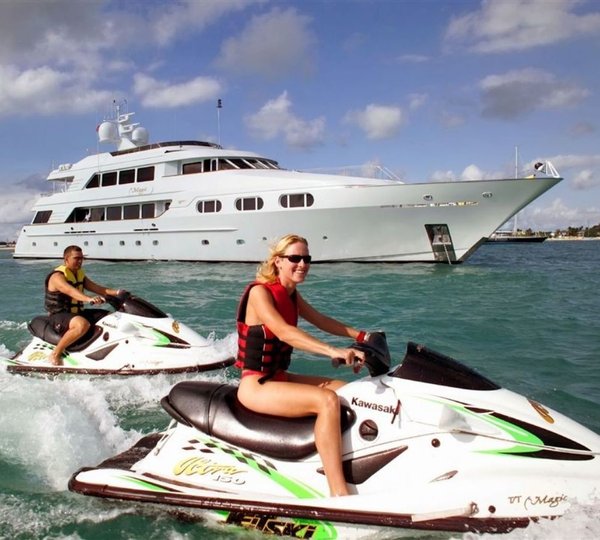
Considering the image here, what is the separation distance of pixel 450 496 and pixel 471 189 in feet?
61.9

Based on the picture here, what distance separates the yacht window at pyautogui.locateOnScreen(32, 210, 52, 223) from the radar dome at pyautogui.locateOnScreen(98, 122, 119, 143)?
198 inches

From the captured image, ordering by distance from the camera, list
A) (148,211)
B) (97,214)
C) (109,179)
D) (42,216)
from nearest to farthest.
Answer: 1. (148,211)
2. (109,179)
3. (97,214)
4. (42,216)

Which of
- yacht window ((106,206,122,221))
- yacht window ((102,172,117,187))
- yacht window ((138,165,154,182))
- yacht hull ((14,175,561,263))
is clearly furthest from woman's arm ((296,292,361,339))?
yacht window ((102,172,117,187))

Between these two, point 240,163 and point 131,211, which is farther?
point 131,211

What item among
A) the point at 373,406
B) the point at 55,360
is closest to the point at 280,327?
the point at 373,406

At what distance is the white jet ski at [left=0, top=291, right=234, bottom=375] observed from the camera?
6.00m

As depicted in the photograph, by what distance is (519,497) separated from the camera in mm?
2664

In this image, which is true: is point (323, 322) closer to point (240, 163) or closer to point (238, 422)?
point (238, 422)

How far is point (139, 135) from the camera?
3022 cm

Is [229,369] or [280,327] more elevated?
[280,327]

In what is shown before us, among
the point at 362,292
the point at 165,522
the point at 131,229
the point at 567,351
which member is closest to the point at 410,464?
the point at 165,522

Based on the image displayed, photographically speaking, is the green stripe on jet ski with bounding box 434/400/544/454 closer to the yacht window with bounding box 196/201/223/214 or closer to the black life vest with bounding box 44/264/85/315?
the black life vest with bounding box 44/264/85/315

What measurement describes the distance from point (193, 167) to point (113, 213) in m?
5.37

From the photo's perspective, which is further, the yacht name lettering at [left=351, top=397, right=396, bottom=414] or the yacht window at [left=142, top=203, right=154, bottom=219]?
the yacht window at [left=142, top=203, right=154, bottom=219]
